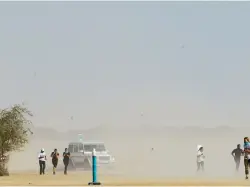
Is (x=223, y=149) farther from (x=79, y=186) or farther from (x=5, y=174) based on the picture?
(x=79, y=186)

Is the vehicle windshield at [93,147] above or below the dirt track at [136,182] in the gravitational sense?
above

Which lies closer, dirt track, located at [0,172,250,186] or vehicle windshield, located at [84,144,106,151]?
dirt track, located at [0,172,250,186]

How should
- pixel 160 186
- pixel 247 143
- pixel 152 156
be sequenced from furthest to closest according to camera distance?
1. pixel 152 156
2. pixel 247 143
3. pixel 160 186

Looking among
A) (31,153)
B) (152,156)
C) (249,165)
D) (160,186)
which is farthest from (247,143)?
(31,153)

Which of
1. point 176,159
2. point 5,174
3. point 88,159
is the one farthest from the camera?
point 176,159

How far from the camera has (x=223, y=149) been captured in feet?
308

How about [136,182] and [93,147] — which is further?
[93,147]

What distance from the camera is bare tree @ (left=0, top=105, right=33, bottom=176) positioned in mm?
43531

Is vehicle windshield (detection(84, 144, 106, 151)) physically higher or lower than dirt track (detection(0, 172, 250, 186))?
higher

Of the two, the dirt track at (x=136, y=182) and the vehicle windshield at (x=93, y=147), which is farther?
the vehicle windshield at (x=93, y=147)

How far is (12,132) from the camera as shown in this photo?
43844mm

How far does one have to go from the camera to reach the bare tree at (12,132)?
4353 centimetres

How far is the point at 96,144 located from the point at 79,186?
24.1m

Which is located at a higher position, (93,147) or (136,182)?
(93,147)
